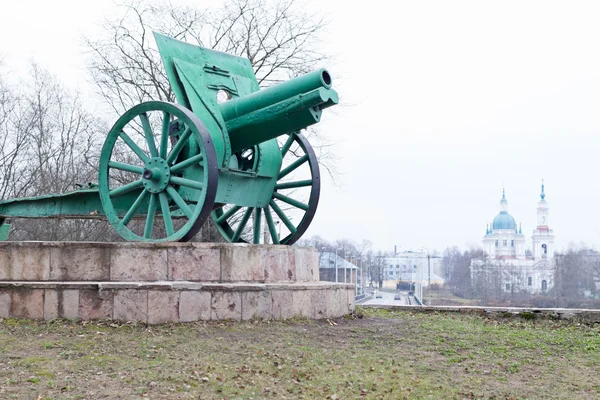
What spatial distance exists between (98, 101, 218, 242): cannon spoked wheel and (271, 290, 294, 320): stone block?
3.92 ft

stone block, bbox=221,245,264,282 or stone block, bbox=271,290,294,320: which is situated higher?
stone block, bbox=221,245,264,282

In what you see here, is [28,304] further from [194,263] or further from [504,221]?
[504,221]

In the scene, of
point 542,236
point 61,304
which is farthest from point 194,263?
point 542,236

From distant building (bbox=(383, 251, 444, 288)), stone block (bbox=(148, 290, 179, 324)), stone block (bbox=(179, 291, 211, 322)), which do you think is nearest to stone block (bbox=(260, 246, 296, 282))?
stone block (bbox=(179, 291, 211, 322))

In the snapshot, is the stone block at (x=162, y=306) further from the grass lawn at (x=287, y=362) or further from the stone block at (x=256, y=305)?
the stone block at (x=256, y=305)

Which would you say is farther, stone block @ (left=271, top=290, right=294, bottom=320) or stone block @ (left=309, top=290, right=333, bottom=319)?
stone block @ (left=309, top=290, right=333, bottom=319)

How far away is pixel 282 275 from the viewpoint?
31.2 ft

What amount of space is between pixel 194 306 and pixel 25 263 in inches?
80.7

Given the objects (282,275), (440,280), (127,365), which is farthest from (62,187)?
(440,280)

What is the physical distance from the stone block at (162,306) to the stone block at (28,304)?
3.94 feet

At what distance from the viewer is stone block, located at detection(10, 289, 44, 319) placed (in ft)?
27.1

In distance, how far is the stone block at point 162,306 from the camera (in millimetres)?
8133

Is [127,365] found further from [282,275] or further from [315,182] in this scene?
[315,182]

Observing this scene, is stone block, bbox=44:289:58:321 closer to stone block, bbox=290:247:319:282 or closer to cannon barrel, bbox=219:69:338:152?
cannon barrel, bbox=219:69:338:152
